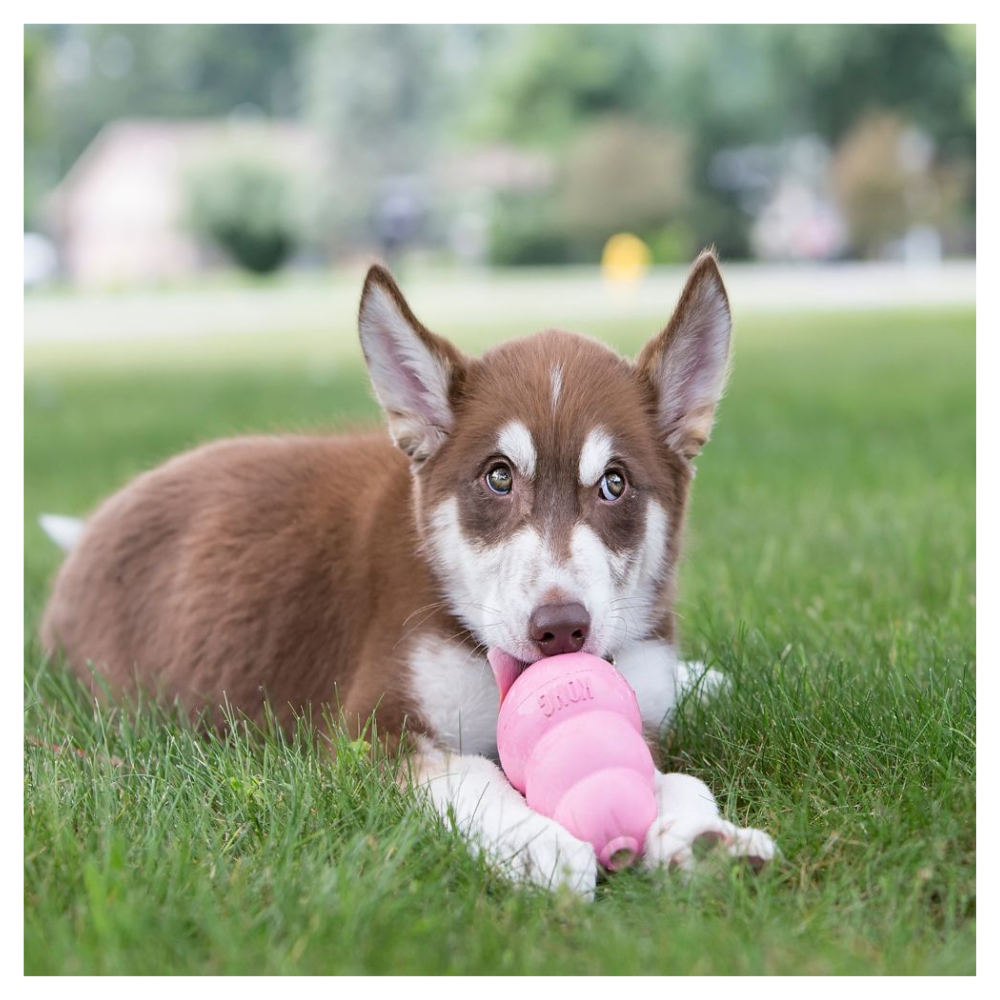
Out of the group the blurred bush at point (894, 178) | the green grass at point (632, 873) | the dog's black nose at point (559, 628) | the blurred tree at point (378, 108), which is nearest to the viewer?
the green grass at point (632, 873)

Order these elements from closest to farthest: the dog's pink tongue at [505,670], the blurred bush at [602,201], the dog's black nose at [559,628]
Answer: the dog's black nose at [559,628]
the dog's pink tongue at [505,670]
the blurred bush at [602,201]

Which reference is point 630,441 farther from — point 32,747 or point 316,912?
point 32,747

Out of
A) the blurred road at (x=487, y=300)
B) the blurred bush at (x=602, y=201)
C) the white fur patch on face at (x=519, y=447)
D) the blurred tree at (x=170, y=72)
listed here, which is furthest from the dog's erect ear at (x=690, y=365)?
the blurred tree at (x=170, y=72)

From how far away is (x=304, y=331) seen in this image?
23.7m

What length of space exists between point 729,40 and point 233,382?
3663 cm

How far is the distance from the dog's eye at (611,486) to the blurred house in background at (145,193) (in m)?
50.0

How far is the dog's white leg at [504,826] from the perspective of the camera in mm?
3146

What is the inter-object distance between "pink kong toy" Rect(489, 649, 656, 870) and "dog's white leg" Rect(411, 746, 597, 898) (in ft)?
0.22

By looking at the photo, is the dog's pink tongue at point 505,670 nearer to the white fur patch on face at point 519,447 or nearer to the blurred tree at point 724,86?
the white fur patch on face at point 519,447

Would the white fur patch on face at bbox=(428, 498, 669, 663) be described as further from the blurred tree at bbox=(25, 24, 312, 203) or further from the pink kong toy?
the blurred tree at bbox=(25, 24, 312, 203)

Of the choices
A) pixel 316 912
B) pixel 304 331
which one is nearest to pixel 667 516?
pixel 316 912

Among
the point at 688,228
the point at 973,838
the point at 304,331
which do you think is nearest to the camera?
the point at 973,838

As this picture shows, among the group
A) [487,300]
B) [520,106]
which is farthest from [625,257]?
[487,300]

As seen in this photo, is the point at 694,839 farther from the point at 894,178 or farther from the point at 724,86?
the point at 724,86
